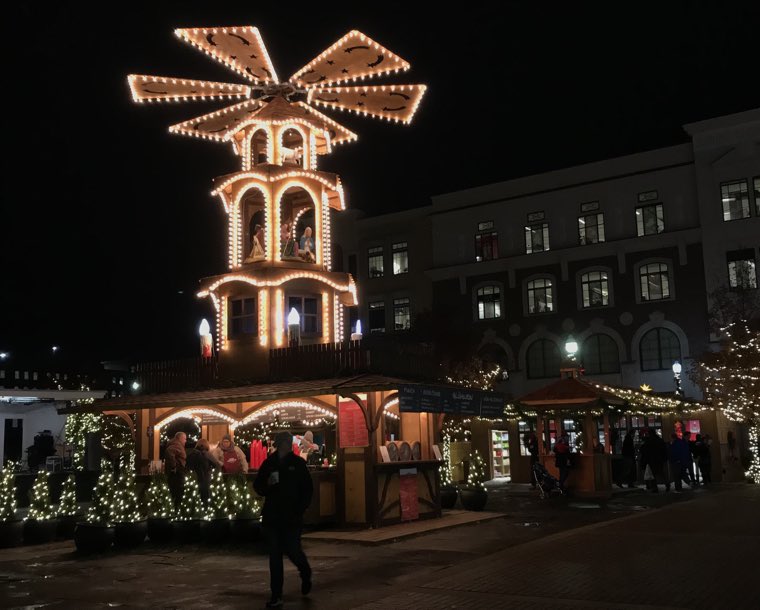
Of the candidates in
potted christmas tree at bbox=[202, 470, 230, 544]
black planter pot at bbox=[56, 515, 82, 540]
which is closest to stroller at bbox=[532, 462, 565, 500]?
potted christmas tree at bbox=[202, 470, 230, 544]

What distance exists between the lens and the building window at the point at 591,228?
42.5m

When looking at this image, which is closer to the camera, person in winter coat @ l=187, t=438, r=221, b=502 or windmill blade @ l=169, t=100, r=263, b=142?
person in winter coat @ l=187, t=438, r=221, b=502

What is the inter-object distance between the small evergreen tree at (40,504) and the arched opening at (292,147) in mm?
→ 10252

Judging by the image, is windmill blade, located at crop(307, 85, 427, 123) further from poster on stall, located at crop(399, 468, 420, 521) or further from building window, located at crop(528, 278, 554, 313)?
building window, located at crop(528, 278, 554, 313)

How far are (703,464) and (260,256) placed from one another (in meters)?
17.5

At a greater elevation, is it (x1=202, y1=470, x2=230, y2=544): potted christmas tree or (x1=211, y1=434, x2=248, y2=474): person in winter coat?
(x1=211, y1=434, x2=248, y2=474): person in winter coat

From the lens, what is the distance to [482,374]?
38.7 metres

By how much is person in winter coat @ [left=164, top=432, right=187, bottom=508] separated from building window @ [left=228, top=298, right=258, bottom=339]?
12.6 feet

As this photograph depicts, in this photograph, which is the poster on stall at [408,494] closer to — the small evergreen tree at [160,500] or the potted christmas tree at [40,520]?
the small evergreen tree at [160,500]

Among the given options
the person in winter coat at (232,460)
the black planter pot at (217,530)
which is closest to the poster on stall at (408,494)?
the person in winter coat at (232,460)

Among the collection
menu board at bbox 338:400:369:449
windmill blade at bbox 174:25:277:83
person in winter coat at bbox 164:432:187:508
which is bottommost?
person in winter coat at bbox 164:432:187:508

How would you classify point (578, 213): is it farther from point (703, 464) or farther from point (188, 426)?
point (188, 426)

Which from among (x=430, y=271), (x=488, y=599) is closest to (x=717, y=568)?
(x=488, y=599)

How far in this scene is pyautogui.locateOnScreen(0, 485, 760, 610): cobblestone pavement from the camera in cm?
980
